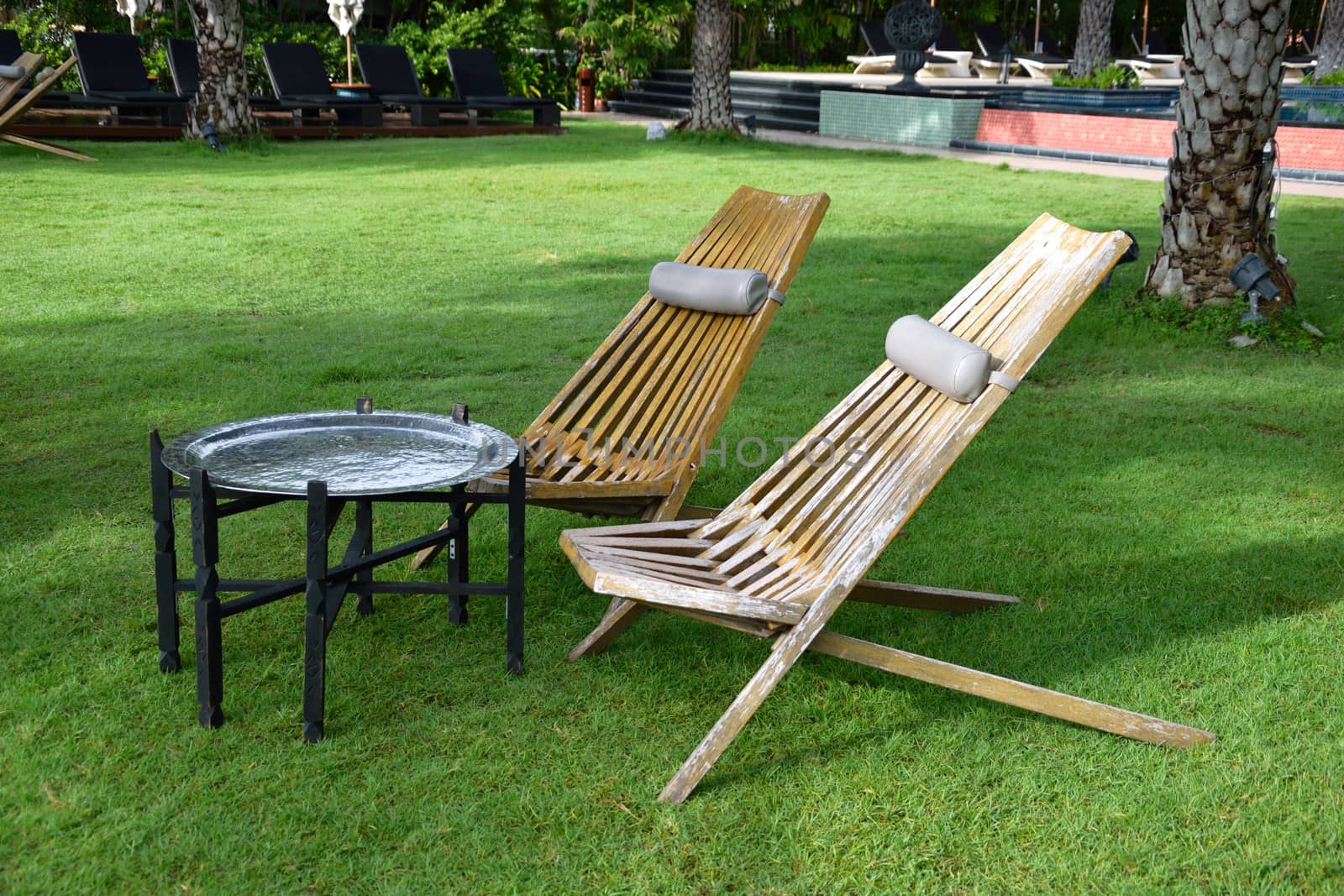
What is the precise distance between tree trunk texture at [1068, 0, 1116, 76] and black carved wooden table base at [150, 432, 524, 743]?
19.4m

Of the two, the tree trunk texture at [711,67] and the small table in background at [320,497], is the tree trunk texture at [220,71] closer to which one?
the tree trunk texture at [711,67]

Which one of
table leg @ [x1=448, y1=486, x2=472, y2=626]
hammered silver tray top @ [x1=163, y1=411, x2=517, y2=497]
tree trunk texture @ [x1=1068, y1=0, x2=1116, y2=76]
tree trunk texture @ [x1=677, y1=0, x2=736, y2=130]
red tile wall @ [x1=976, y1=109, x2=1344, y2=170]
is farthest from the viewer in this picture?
tree trunk texture @ [x1=1068, y1=0, x2=1116, y2=76]

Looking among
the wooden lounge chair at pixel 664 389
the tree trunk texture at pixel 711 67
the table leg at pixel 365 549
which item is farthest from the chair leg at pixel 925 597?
the tree trunk texture at pixel 711 67

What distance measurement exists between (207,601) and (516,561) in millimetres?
739

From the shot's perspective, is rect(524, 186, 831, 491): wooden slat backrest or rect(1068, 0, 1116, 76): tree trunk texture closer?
rect(524, 186, 831, 491): wooden slat backrest

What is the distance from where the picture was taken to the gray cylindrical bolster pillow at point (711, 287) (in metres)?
4.08

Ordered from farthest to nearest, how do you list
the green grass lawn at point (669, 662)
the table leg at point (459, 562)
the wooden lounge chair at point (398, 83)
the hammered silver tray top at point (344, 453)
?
the wooden lounge chair at point (398, 83) < the table leg at point (459, 562) < the hammered silver tray top at point (344, 453) < the green grass lawn at point (669, 662)

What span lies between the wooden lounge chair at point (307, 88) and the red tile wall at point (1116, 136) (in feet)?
27.4

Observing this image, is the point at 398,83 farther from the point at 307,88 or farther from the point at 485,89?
the point at 307,88

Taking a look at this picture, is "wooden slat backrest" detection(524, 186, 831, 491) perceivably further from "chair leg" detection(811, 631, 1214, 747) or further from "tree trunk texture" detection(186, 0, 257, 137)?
"tree trunk texture" detection(186, 0, 257, 137)

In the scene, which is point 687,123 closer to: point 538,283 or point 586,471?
point 538,283

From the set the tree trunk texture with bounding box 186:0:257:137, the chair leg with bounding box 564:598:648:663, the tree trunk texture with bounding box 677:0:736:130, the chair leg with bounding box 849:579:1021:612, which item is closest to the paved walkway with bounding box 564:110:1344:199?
the tree trunk texture with bounding box 677:0:736:130

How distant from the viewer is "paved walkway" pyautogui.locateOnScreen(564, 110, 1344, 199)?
13.1m

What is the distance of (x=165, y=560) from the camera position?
3012 millimetres
